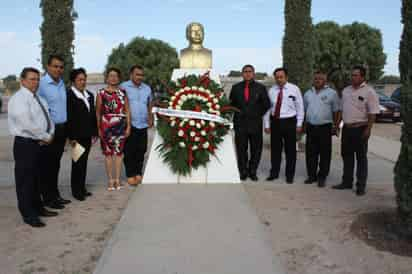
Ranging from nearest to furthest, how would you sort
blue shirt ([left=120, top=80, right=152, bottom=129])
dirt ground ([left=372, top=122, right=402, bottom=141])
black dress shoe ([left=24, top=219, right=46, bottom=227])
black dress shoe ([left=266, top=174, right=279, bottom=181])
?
black dress shoe ([left=24, top=219, right=46, bottom=227])
blue shirt ([left=120, top=80, right=152, bottom=129])
black dress shoe ([left=266, top=174, right=279, bottom=181])
dirt ground ([left=372, top=122, right=402, bottom=141])

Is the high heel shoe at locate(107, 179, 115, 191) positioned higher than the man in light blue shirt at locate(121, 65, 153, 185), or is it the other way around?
the man in light blue shirt at locate(121, 65, 153, 185)

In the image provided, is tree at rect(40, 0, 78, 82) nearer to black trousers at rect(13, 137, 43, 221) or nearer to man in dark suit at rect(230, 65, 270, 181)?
man in dark suit at rect(230, 65, 270, 181)

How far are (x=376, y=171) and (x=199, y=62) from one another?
4.00m

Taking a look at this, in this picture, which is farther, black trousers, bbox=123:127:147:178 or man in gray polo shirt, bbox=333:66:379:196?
black trousers, bbox=123:127:147:178

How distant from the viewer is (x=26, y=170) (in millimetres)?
4156

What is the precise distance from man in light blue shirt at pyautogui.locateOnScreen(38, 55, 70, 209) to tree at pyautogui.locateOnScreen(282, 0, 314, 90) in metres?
7.46

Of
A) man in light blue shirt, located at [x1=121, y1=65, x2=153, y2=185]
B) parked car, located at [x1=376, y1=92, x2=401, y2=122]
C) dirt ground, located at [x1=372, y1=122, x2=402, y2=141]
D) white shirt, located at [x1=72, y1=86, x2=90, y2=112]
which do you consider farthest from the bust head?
parked car, located at [x1=376, y1=92, x2=401, y2=122]

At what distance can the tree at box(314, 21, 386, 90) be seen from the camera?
113ft

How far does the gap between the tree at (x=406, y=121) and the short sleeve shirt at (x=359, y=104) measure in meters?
1.54

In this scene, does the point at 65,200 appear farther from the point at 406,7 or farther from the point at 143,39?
the point at 143,39

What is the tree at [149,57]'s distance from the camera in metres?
37.8

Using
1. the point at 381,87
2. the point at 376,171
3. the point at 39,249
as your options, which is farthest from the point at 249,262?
the point at 381,87

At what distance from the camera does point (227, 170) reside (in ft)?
19.3

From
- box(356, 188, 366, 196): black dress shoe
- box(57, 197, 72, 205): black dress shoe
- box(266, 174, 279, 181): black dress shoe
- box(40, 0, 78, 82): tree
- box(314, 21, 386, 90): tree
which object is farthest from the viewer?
box(314, 21, 386, 90): tree
